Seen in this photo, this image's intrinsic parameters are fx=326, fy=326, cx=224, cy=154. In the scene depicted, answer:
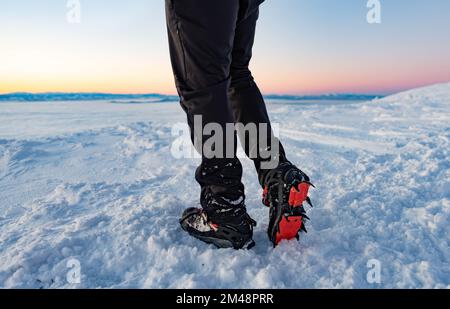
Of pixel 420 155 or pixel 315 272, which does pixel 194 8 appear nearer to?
pixel 315 272

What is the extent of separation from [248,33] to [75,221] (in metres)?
1.04

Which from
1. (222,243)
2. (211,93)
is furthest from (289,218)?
(211,93)

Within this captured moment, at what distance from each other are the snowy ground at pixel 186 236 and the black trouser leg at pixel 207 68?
24cm

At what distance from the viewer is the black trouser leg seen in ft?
3.17

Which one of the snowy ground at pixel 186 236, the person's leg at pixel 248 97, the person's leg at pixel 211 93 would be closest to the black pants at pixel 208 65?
the person's leg at pixel 211 93

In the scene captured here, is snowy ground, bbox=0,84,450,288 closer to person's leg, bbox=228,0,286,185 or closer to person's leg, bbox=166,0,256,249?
person's leg, bbox=166,0,256,249

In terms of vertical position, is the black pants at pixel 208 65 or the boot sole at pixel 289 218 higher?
the black pants at pixel 208 65

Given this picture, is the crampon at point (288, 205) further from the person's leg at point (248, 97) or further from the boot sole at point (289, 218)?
the person's leg at point (248, 97)

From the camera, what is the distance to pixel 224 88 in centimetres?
106

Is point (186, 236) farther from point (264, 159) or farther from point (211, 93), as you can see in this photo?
point (211, 93)

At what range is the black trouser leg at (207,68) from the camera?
0.96 m

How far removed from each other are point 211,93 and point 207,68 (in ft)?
0.26

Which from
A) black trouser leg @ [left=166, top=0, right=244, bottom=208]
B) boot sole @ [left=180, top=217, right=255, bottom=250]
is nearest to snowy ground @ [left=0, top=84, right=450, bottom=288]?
boot sole @ [left=180, top=217, right=255, bottom=250]
